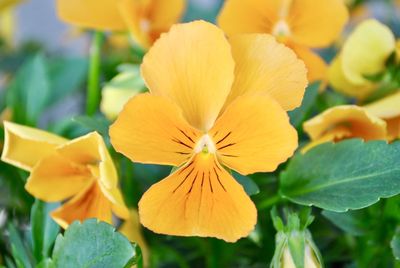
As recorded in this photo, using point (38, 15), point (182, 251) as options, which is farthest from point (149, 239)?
point (38, 15)

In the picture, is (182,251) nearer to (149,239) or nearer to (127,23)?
(149,239)

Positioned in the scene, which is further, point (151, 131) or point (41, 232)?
point (41, 232)

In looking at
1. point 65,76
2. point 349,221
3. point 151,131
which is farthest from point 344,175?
point 65,76

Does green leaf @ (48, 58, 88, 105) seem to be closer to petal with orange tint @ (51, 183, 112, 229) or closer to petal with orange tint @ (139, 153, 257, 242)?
petal with orange tint @ (51, 183, 112, 229)

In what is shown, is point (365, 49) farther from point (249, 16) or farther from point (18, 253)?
point (18, 253)

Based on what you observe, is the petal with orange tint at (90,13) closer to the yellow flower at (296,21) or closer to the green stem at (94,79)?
the green stem at (94,79)

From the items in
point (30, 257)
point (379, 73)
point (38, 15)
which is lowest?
point (38, 15)

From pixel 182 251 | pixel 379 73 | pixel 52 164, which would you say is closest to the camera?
pixel 52 164
